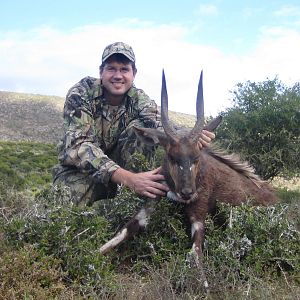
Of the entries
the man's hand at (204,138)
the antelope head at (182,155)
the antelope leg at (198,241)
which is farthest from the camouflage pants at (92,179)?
the antelope leg at (198,241)

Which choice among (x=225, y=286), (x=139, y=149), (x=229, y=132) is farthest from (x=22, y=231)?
(x=229, y=132)

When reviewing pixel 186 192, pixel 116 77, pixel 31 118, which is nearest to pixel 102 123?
pixel 116 77

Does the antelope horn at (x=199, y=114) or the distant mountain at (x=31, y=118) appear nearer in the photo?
Result: the antelope horn at (x=199, y=114)

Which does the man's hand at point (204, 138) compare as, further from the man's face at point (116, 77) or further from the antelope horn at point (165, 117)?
the man's face at point (116, 77)

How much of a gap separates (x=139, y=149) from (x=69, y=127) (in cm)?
122

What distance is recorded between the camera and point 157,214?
236 inches

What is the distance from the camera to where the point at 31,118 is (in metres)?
62.7

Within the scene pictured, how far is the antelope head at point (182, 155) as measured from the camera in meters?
5.66

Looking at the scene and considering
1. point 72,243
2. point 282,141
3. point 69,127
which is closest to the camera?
point 72,243

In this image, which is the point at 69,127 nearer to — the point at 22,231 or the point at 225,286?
the point at 22,231

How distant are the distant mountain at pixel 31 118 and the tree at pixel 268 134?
3016 cm

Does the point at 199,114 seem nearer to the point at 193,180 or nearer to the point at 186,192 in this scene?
the point at 193,180

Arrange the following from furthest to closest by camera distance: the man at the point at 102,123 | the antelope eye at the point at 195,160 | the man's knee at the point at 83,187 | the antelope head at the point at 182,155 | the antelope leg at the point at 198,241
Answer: the man's knee at the point at 83,187, the man at the point at 102,123, the antelope eye at the point at 195,160, the antelope head at the point at 182,155, the antelope leg at the point at 198,241

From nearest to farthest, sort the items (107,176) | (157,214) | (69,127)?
(157,214), (107,176), (69,127)
